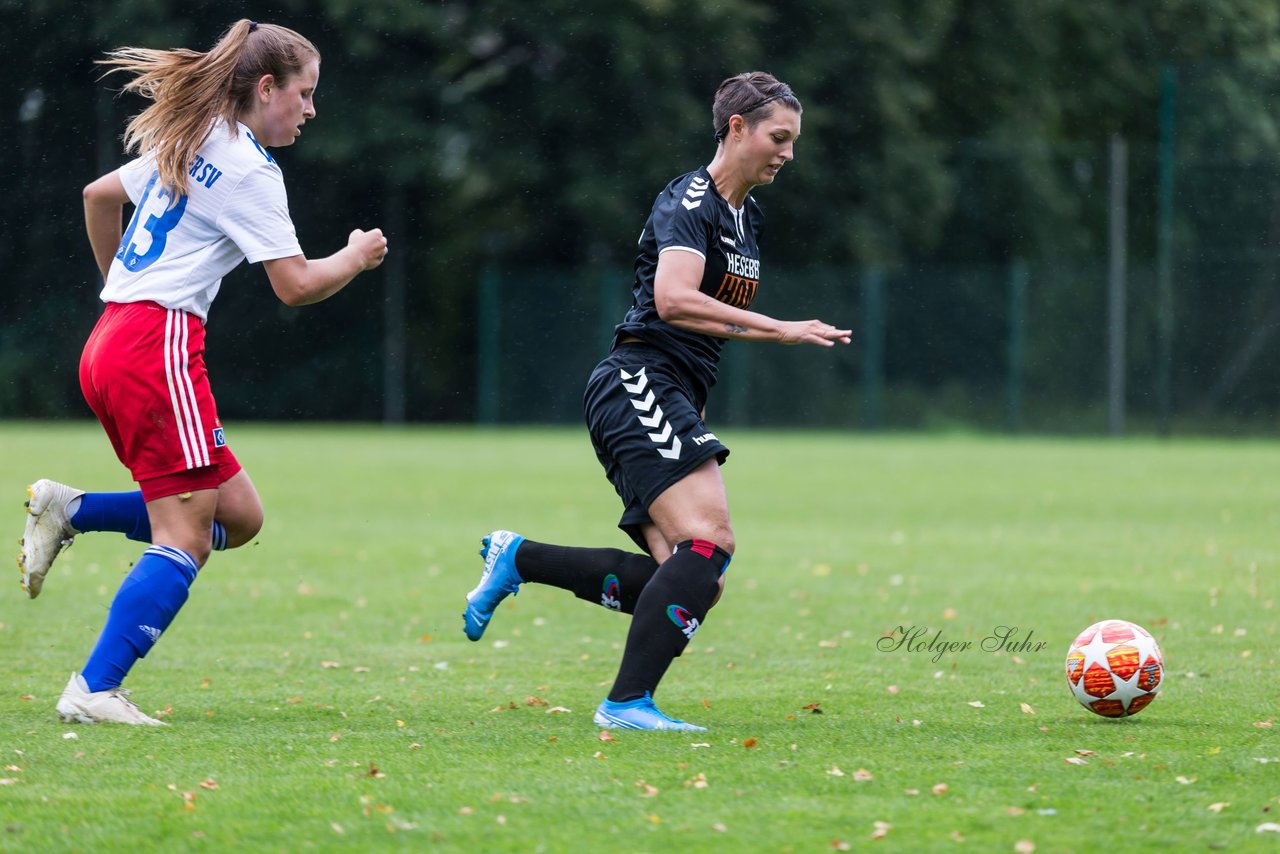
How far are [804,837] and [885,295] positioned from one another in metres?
25.8

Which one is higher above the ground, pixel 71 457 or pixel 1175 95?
pixel 1175 95

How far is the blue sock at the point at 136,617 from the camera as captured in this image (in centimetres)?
509

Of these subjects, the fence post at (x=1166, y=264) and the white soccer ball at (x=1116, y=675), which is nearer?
the white soccer ball at (x=1116, y=675)

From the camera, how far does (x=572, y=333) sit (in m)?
29.8

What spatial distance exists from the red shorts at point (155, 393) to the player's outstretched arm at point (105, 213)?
1.17ft

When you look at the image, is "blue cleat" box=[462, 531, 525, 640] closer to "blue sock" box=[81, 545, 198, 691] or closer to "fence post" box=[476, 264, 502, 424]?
"blue sock" box=[81, 545, 198, 691]

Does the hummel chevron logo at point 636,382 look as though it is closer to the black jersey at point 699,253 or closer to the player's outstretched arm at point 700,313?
the black jersey at point 699,253

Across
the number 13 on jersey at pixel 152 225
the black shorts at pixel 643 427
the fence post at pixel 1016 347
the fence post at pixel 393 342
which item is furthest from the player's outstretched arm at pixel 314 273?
the fence post at pixel 393 342

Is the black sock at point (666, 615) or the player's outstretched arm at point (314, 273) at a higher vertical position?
the player's outstretched arm at point (314, 273)

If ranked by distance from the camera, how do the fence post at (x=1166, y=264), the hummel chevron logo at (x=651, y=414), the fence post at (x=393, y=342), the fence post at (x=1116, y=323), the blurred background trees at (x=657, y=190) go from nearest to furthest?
the hummel chevron logo at (x=651, y=414) → the fence post at (x=1166, y=264) → the fence post at (x=1116, y=323) → the blurred background trees at (x=657, y=190) → the fence post at (x=393, y=342)

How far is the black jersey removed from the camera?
5266mm

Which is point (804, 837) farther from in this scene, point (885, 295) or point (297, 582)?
point (885, 295)

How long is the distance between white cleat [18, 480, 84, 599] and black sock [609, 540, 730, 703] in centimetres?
192

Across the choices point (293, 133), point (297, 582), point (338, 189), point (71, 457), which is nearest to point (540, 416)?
point (338, 189)
